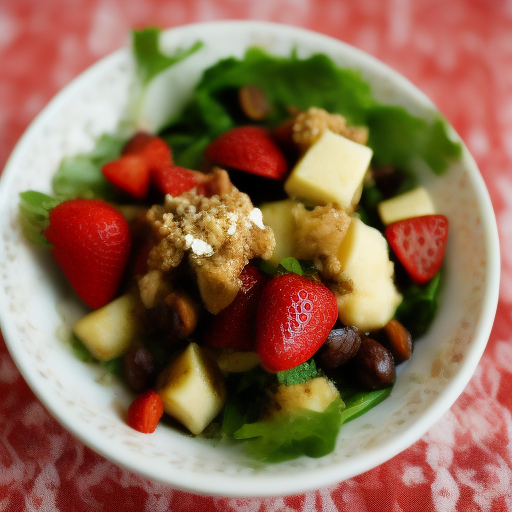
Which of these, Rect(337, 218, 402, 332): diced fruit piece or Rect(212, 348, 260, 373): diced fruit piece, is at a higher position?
Rect(337, 218, 402, 332): diced fruit piece

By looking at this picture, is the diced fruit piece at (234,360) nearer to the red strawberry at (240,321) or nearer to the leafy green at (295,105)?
the red strawberry at (240,321)

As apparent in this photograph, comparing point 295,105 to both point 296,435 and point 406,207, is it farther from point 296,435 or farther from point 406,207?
point 296,435

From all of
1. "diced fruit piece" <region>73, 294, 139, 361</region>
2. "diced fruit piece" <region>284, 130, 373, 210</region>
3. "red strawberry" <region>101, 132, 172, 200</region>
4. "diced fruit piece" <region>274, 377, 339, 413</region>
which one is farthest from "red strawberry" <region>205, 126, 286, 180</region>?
"diced fruit piece" <region>274, 377, 339, 413</region>

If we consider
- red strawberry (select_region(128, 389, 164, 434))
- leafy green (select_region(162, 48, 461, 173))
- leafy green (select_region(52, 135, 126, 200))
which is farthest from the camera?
leafy green (select_region(162, 48, 461, 173))

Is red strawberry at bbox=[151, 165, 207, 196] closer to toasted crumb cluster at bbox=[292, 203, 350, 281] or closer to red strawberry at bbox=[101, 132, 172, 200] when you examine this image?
red strawberry at bbox=[101, 132, 172, 200]

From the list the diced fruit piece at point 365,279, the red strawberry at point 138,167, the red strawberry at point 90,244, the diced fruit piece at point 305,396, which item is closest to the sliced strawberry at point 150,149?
the red strawberry at point 138,167

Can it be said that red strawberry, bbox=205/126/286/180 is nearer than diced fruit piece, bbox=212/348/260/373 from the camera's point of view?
No
